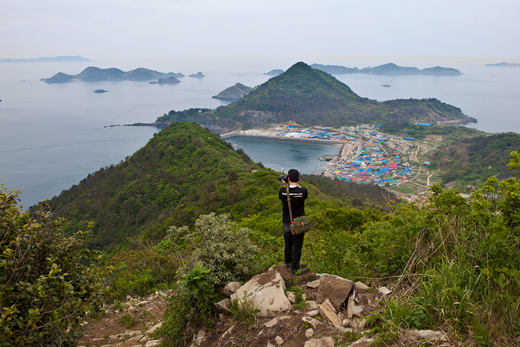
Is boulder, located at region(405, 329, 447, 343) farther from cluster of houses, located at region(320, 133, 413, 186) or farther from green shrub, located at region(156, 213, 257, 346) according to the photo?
cluster of houses, located at region(320, 133, 413, 186)

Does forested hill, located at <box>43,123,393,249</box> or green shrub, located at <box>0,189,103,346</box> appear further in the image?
forested hill, located at <box>43,123,393,249</box>

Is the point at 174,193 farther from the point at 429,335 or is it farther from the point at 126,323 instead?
the point at 429,335

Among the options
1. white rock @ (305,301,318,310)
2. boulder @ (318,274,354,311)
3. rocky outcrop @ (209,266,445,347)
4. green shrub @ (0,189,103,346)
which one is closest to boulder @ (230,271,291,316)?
rocky outcrop @ (209,266,445,347)

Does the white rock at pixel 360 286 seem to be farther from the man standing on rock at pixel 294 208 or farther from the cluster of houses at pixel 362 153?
the cluster of houses at pixel 362 153

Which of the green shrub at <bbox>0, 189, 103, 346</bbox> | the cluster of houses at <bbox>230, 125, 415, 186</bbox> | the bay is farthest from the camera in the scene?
the bay

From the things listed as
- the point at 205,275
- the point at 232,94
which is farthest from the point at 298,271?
the point at 232,94

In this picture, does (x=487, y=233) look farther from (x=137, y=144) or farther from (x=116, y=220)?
(x=137, y=144)
